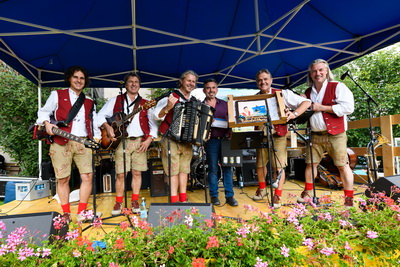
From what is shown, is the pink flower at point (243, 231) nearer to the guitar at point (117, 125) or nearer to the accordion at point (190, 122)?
the accordion at point (190, 122)

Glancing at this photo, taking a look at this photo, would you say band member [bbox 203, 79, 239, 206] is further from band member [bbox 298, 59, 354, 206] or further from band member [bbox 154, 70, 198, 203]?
band member [bbox 298, 59, 354, 206]

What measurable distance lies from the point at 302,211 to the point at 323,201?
289 millimetres

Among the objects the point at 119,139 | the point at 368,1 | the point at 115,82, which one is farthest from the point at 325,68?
the point at 115,82

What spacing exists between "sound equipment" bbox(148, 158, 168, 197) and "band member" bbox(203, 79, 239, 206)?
4.46ft

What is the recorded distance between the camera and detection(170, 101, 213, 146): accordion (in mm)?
2633

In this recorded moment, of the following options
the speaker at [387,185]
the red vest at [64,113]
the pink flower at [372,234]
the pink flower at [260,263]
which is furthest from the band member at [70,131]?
the speaker at [387,185]

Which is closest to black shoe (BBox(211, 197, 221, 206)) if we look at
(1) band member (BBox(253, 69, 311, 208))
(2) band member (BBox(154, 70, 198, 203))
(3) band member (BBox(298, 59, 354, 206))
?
(2) band member (BBox(154, 70, 198, 203))

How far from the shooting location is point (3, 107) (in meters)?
6.65

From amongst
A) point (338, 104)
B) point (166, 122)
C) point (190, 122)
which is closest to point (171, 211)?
point (190, 122)

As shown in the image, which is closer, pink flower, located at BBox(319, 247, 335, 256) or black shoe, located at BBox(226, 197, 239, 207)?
pink flower, located at BBox(319, 247, 335, 256)

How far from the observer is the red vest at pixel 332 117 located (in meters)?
2.82

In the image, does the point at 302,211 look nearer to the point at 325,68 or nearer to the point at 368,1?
the point at 325,68

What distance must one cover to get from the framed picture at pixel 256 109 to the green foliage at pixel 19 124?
→ 250 inches

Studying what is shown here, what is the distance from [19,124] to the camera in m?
6.76
